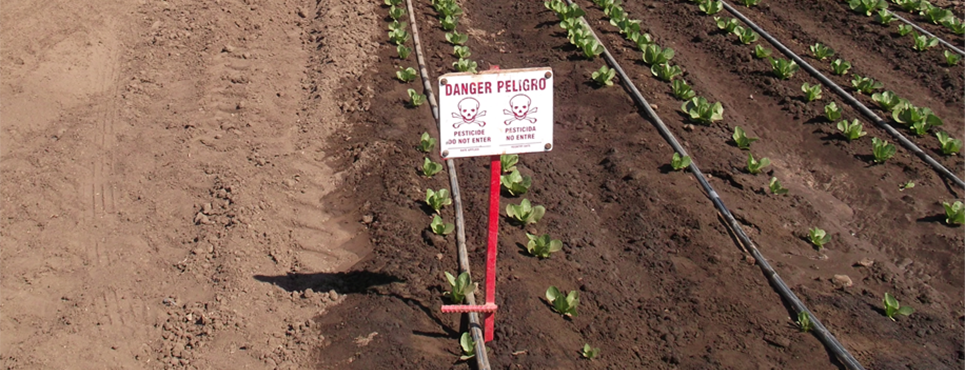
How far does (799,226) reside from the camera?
730 cm

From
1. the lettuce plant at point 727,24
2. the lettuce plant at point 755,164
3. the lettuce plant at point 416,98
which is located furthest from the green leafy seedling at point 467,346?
the lettuce plant at point 727,24

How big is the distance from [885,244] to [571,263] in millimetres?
2950

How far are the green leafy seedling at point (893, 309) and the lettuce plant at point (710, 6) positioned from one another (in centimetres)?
660

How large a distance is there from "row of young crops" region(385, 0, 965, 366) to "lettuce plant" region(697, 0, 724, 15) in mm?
14

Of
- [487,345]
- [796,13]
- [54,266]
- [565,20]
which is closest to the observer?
[487,345]

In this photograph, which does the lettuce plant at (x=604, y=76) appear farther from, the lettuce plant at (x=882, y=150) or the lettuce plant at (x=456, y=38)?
the lettuce plant at (x=882, y=150)

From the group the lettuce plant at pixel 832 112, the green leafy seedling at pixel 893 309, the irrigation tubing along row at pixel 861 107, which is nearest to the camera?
the green leafy seedling at pixel 893 309

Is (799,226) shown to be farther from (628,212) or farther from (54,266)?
(54,266)

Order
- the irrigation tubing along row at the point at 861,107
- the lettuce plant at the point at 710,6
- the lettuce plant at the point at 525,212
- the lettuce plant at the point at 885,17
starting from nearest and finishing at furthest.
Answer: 1. the lettuce plant at the point at 525,212
2. the irrigation tubing along row at the point at 861,107
3. the lettuce plant at the point at 885,17
4. the lettuce plant at the point at 710,6

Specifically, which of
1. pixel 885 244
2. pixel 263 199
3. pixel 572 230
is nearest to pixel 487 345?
pixel 572 230

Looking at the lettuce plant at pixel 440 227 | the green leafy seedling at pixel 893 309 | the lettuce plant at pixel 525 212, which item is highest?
the lettuce plant at pixel 440 227

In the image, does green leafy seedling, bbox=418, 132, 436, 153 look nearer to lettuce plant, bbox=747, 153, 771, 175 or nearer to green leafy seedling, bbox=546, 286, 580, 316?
green leafy seedling, bbox=546, 286, 580, 316

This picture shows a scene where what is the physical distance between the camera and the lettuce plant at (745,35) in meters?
10.9

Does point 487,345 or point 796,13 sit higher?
point 487,345
